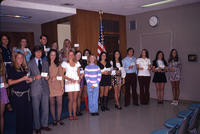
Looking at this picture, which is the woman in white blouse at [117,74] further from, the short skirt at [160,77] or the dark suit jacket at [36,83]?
the dark suit jacket at [36,83]

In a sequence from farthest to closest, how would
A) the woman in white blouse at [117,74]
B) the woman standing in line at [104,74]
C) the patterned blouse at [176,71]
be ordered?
1. the patterned blouse at [176,71]
2. the woman in white blouse at [117,74]
3. the woman standing in line at [104,74]

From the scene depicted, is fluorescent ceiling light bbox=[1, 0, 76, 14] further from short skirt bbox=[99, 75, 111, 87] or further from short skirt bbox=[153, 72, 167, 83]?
short skirt bbox=[153, 72, 167, 83]

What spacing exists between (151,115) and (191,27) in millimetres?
3110

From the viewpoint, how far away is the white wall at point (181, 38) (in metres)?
5.67

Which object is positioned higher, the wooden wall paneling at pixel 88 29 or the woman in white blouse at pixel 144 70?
the wooden wall paneling at pixel 88 29

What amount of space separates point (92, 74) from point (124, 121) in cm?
141

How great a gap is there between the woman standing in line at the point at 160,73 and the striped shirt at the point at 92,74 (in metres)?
2.02

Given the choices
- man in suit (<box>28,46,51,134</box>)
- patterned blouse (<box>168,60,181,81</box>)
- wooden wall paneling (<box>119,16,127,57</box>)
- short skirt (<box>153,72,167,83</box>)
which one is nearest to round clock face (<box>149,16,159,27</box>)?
wooden wall paneling (<box>119,16,127,57</box>)

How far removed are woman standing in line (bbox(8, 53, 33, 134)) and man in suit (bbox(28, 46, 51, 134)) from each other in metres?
0.21

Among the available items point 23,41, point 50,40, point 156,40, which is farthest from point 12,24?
point 156,40

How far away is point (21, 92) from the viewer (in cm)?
325

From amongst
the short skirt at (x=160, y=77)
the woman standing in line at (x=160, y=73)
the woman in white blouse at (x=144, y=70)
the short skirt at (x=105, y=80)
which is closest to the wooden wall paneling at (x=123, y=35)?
the woman in white blouse at (x=144, y=70)

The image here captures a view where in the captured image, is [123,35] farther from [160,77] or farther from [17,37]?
[17,37]

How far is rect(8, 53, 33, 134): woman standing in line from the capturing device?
3207mm
